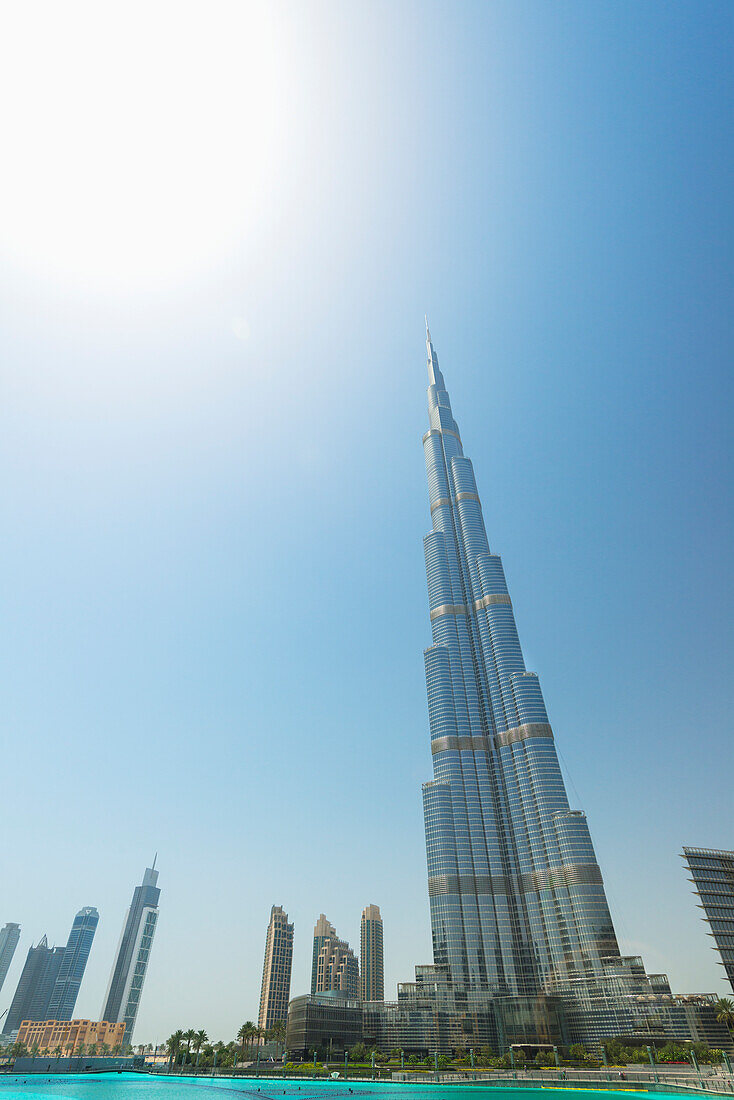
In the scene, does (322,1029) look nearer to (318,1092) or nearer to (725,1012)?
(318,1092)

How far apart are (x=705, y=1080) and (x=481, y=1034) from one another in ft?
432

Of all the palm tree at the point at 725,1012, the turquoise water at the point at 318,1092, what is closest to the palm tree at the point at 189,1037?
the turquoise water at the point at 318,1092

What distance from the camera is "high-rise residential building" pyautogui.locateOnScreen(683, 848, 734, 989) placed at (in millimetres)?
136250

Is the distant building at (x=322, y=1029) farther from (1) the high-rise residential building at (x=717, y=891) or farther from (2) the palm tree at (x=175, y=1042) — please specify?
(1) the high-rise residential building at (x=717, y=891)

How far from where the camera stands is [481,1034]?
188625 mm

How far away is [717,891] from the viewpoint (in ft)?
461

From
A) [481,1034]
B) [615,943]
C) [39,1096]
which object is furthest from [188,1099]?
[615,943]

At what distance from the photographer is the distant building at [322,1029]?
186 meters

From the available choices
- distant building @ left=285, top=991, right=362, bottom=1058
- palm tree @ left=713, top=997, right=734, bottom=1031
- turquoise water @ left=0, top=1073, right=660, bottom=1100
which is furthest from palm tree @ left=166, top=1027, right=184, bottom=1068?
palm tree @ left=713, top=997, right=734, bottom=1031

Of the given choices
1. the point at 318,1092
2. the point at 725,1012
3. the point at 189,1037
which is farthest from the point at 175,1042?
the point at 725,1012

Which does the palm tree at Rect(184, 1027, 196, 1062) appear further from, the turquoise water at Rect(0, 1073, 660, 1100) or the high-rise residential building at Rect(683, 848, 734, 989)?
the high-rise residential building at Rect(683, 848, 734, 989)

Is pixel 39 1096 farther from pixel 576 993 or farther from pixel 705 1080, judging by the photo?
pixel 576 993

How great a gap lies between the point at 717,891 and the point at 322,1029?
133m

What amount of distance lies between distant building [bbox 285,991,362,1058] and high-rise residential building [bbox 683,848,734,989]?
123730 millimetres
